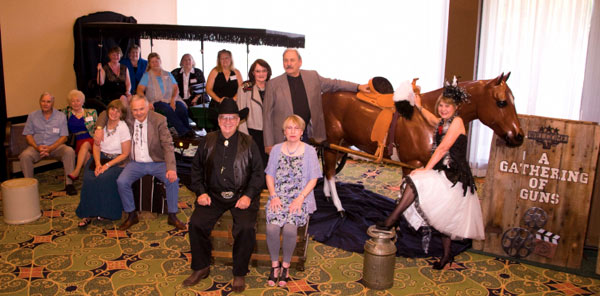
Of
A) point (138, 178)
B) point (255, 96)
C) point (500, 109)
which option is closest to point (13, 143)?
point (138, 178)

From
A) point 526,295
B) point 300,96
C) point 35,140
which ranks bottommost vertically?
point 526,295

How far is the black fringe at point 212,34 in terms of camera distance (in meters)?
6.18

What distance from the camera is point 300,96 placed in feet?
16.3

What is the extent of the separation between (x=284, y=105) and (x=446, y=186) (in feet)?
5.92

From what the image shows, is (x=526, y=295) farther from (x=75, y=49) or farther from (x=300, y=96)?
(x=75, y=49)

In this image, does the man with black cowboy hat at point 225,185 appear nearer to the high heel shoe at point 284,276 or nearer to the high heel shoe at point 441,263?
the high heel shoe at point 284,276

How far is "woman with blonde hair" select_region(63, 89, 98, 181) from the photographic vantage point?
622cm

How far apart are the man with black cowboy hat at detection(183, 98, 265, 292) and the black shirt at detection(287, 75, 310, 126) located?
1000 mm

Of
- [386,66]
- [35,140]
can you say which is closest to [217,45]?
[386,66]

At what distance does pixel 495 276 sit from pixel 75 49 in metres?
7.00

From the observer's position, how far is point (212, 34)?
20.9 ft

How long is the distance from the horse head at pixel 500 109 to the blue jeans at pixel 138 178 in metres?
3.20

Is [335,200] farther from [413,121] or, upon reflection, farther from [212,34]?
[212,34]

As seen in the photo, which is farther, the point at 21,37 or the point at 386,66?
the point at 386,66
